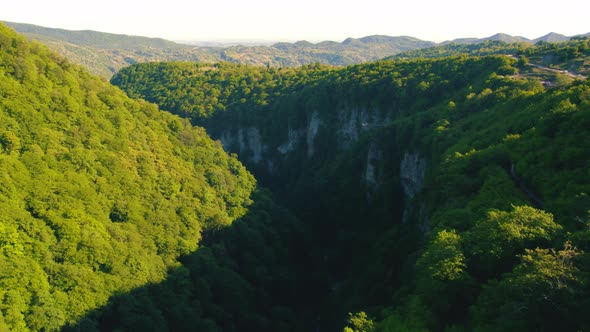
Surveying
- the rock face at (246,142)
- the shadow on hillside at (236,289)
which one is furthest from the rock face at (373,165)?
the rock face at (246,142)

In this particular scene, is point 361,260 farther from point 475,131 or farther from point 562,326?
point 562,326

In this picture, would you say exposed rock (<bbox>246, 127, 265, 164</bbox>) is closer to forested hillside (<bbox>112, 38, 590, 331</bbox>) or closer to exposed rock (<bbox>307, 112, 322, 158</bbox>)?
forested hillside (<bbox>112, 38, 590, 331</bbox>)

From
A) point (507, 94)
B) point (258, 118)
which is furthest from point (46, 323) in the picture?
point (258, 118)

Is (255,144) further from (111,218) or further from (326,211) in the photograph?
(111,218)

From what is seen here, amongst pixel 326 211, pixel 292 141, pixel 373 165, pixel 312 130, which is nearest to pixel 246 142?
pixel 292 141

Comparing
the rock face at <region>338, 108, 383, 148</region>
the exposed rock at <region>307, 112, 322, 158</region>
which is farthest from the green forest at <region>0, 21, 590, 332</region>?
the exposed rock at <region>307, 112, 322, 158</region>

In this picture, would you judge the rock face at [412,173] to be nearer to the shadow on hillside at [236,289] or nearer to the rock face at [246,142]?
the shadow on hillside at [236,289]
